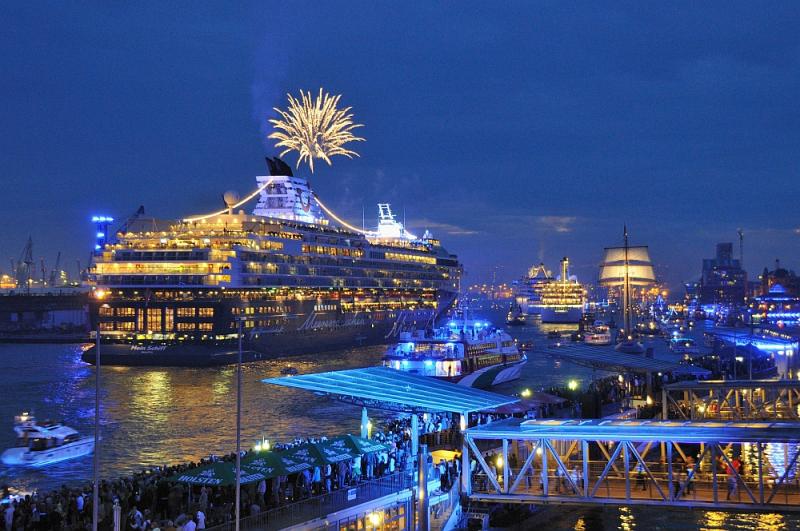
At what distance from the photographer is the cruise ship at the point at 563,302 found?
18750cm

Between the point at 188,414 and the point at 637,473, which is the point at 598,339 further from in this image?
the point at 637,473

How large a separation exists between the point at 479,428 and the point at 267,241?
2615 inches

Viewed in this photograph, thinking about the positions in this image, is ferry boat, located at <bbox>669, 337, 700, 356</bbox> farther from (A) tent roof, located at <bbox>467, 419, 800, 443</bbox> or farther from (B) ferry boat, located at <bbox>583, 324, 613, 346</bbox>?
(A) tent roof, located at <bbox>467, 419, 800, 443</bbox>

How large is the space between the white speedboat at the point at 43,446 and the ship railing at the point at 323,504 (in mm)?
16840

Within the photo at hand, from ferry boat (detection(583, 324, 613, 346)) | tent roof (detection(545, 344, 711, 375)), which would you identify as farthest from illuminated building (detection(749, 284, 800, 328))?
tent roof (detection(545, 344, 711, 375))

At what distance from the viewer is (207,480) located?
20984 millimetres

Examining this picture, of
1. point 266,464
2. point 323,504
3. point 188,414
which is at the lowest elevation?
point 188,414

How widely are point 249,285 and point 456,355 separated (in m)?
31.7

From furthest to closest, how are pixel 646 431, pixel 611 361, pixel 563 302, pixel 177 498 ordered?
pixel 563 302 < pixel 611 361 < pixel 177 498 < pixel 646 431

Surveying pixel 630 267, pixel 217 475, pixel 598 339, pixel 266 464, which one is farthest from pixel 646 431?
pixel 630 267

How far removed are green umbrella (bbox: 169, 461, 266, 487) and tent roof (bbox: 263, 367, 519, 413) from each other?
173 inches

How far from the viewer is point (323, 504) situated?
2088 cm

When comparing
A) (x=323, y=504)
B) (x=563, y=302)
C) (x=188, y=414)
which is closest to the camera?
(x=323, y=504)

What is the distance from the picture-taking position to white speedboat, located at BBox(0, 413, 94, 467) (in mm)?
34250
